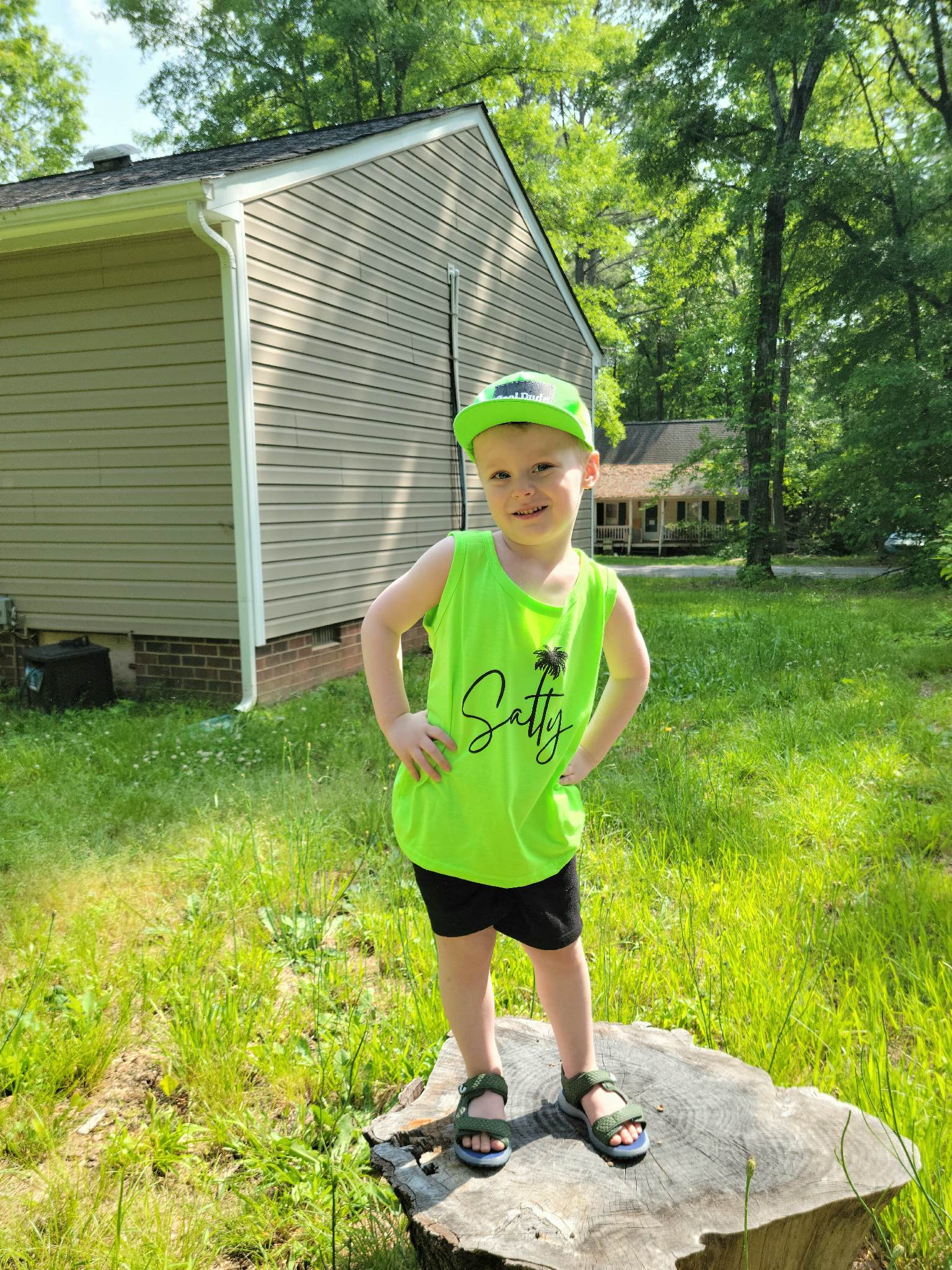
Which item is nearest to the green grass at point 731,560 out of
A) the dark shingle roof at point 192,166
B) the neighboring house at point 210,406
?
the dark shingle roof at point 192,166

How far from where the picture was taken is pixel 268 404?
6879mm

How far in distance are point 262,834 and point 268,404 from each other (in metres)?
4.01

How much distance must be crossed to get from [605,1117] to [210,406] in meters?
6.12

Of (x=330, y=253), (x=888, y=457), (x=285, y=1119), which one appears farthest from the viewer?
(x=888, y=457)

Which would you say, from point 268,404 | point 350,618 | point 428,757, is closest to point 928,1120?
point 428,757

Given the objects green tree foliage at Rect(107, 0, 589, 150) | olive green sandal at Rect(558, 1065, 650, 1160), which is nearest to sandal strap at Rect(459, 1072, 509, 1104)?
olive green sandal at Rect(558, 1065, 650, 1160)

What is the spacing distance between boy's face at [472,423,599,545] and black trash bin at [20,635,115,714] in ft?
19.6

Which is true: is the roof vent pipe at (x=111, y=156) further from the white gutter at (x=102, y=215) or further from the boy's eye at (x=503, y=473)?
the boy's eye at (x=503, y=473)

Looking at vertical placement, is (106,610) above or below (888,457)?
below

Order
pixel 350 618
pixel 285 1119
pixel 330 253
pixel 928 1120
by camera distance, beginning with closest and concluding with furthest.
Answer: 1. pixel 928 1120
2. pixel 285 1119
3. pixel 330 253
4. pixel 350 618

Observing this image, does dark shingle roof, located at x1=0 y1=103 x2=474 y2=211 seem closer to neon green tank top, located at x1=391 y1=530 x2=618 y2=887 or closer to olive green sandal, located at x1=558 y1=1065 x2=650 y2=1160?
neon green tank top, located at x1=391 y1=530 x2=618 y2=887

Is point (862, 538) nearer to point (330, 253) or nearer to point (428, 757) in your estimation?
point (330, 253)

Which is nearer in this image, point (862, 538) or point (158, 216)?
point (158, 216)

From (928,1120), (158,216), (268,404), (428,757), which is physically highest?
(158,216)
